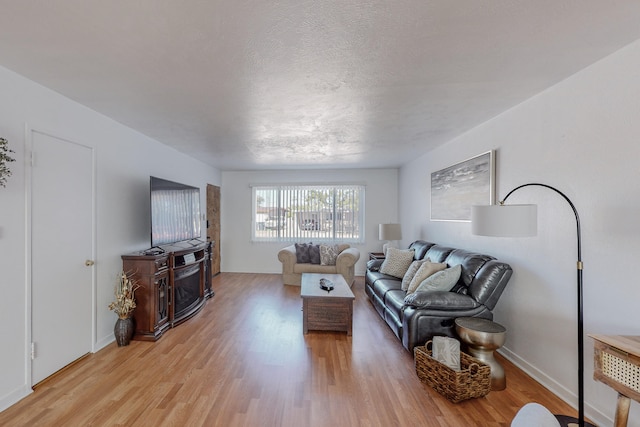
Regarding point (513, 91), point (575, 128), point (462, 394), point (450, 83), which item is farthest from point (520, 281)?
point (450, 83)

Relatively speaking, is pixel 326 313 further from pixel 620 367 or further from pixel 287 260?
pixel 620 367

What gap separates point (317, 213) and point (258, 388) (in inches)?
169

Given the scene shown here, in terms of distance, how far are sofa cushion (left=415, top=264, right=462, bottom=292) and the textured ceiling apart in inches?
64.9

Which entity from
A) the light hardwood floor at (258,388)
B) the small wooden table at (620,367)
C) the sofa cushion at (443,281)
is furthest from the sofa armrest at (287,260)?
the small wooden table at (620,367)

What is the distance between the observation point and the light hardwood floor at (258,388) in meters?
1.82

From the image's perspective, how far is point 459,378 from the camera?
1.93 m

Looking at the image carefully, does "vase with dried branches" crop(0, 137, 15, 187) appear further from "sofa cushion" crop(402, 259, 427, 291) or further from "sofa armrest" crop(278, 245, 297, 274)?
"sofa armrest" crop(278, 245, 297, 274)

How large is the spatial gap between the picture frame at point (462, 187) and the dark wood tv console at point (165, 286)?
366 cm

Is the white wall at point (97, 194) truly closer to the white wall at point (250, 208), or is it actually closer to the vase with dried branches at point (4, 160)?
the vase with dried branches at point (4, 160)

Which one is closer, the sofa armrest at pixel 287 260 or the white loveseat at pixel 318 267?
the white loveseat at pixel 318 267

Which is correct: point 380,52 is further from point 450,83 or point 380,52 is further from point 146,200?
point 146,200

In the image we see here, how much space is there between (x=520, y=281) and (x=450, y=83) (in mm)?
1907

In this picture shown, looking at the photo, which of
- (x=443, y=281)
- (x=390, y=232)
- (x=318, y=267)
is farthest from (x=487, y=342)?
(x=318, y=267)

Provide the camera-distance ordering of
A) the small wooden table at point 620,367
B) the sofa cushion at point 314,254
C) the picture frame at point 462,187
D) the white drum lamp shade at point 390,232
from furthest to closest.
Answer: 1. the sofa cushion at point 314,254
2. the white drum lamp shade at point 390,232
3. the picture frame at point 462,187
4. the small wooden table at point 620,367
